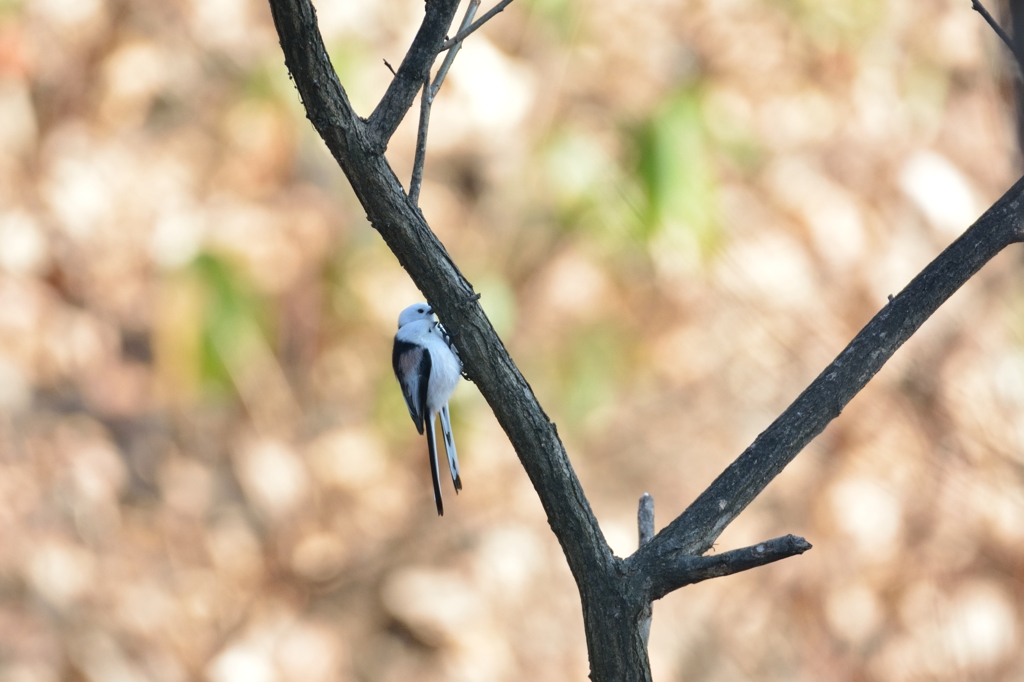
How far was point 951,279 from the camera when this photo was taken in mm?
1774

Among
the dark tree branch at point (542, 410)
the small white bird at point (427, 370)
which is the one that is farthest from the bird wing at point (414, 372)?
the dark tree branch at point (542, 410)

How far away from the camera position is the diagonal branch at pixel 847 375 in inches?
68.2

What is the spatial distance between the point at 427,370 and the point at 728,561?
1.06 meters

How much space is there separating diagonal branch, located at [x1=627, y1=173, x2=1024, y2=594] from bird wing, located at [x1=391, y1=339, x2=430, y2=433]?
0.82 m

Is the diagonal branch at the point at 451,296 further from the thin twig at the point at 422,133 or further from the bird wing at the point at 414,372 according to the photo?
the bird wing at the point at 414,372

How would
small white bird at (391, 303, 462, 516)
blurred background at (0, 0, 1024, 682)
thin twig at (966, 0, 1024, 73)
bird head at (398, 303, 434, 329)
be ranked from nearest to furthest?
thin twig at (966, 0, 1024, 73)
small white bird at (391, 303, 462, 516)
bird head at (398, 303, 434, 329)
blurred background at (0, 0, 1024, 682)

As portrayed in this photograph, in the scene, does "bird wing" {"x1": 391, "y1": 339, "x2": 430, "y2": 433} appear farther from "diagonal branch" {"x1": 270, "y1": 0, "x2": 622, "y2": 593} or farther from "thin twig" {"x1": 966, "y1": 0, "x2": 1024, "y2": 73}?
"thin twig" {"x1": 966, "y1": 0, "x2": 1024, "y2": 73}

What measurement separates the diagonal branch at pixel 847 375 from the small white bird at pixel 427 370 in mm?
735

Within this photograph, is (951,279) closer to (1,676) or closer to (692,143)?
(692,143)

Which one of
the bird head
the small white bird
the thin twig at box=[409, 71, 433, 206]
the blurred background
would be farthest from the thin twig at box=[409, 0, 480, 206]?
the blurred background

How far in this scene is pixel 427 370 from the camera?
2.36m

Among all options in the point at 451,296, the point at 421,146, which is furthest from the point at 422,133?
the point at 451,296

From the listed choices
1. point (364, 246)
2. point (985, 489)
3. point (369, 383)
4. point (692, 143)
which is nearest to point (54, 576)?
point (369, 383)

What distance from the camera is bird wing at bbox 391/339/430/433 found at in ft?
7.76
